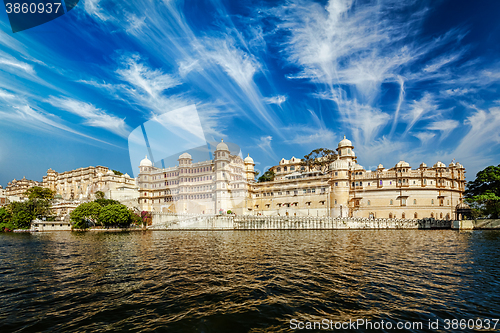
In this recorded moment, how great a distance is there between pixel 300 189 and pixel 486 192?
39486 millimetres

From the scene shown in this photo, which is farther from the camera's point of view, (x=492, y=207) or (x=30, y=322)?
(x=492, y=207)

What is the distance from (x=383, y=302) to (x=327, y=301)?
2.24 m

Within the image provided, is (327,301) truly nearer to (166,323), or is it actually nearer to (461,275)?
(166,323)

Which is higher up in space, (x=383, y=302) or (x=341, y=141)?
(x=341, y=141)

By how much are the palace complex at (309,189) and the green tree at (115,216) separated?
1864 cm

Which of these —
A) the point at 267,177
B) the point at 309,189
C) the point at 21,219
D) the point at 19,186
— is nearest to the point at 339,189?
the point at 309,189

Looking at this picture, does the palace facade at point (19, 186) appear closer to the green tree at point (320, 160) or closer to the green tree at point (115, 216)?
the green tree at point (115, 216)

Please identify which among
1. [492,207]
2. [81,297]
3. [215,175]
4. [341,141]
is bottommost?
[81,297]

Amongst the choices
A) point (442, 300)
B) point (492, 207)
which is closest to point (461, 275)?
point (442, 300)

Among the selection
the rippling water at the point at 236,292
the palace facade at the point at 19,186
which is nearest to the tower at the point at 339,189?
the rippling water at the point at 236,292

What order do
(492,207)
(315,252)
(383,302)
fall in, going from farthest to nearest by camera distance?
(492,207), (315,252), (383,302)

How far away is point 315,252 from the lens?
2341cm

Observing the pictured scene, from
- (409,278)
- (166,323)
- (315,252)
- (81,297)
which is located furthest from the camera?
(315,252)

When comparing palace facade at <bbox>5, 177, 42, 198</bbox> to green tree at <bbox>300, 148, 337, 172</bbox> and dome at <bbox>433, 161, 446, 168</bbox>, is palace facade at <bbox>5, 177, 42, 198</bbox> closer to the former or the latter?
green tree at <bbox>300, 148, 337, 172</bbox>
